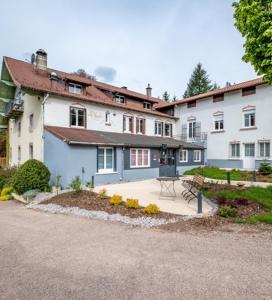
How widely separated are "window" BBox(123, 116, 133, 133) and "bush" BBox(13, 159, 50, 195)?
9944 millimetres

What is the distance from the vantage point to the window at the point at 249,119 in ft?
73.9

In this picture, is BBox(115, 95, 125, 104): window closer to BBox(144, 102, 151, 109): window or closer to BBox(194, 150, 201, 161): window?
BBox(144, 102, 151, 109): window

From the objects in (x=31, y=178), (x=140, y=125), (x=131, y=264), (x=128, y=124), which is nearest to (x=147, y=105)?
(x=140, y=125)

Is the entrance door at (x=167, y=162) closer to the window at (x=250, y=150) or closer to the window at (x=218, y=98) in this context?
the window at (x=250, y=150)

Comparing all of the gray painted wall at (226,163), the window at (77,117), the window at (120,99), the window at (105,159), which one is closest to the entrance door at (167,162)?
the window at (105,159)

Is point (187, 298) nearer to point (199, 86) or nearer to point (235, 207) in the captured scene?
point (235, 207)

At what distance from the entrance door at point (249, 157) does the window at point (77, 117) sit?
16525mm

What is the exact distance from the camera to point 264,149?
71.0 feet

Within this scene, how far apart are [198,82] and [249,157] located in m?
39.0

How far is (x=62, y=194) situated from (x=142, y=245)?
7.59 m

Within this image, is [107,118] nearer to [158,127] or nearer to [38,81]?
[38,81]

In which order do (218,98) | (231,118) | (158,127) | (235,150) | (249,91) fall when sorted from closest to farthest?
(249,91)
(235,150)
(231,118)
(218,98)
(158,127)

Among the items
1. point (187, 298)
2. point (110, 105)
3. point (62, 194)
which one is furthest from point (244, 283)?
point (110, 105)

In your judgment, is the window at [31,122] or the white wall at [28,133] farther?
the window at [31,122]
